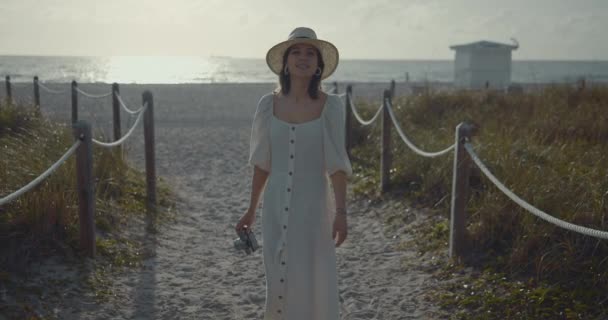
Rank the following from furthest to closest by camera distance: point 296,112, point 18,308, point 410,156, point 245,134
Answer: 1. point 245,134
2. point 410,156
3. point 18,308
4. point 296,112

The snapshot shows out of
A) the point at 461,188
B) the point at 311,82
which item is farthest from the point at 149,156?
the point at 311,82

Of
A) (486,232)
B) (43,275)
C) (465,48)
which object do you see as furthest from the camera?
(465,48)

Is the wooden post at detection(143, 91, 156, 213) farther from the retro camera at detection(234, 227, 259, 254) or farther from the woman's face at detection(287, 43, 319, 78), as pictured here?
the woman's face at detection(287, 43, 319, 78)

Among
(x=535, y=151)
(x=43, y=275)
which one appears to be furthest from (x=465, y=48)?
(x=43, y=275)

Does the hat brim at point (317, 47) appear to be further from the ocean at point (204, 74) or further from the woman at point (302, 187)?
the ocean at point (204, 74)

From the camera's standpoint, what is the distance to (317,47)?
122 inches

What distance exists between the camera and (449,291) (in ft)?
14.8

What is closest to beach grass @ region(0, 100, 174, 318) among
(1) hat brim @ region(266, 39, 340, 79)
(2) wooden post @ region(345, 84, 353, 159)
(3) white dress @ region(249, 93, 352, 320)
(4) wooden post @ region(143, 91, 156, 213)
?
(4) wooden post @ region(143, 91, 156, 213)

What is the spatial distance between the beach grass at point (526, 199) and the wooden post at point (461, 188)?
0.15 metres

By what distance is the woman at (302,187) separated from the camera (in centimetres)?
300

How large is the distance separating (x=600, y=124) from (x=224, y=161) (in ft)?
19.2

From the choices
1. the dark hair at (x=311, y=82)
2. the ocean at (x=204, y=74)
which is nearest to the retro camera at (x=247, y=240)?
the dark hair at (x=311, y=82)

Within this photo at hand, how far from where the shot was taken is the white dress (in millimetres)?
2994

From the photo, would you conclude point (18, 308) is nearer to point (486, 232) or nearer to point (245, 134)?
point (486, 232)
